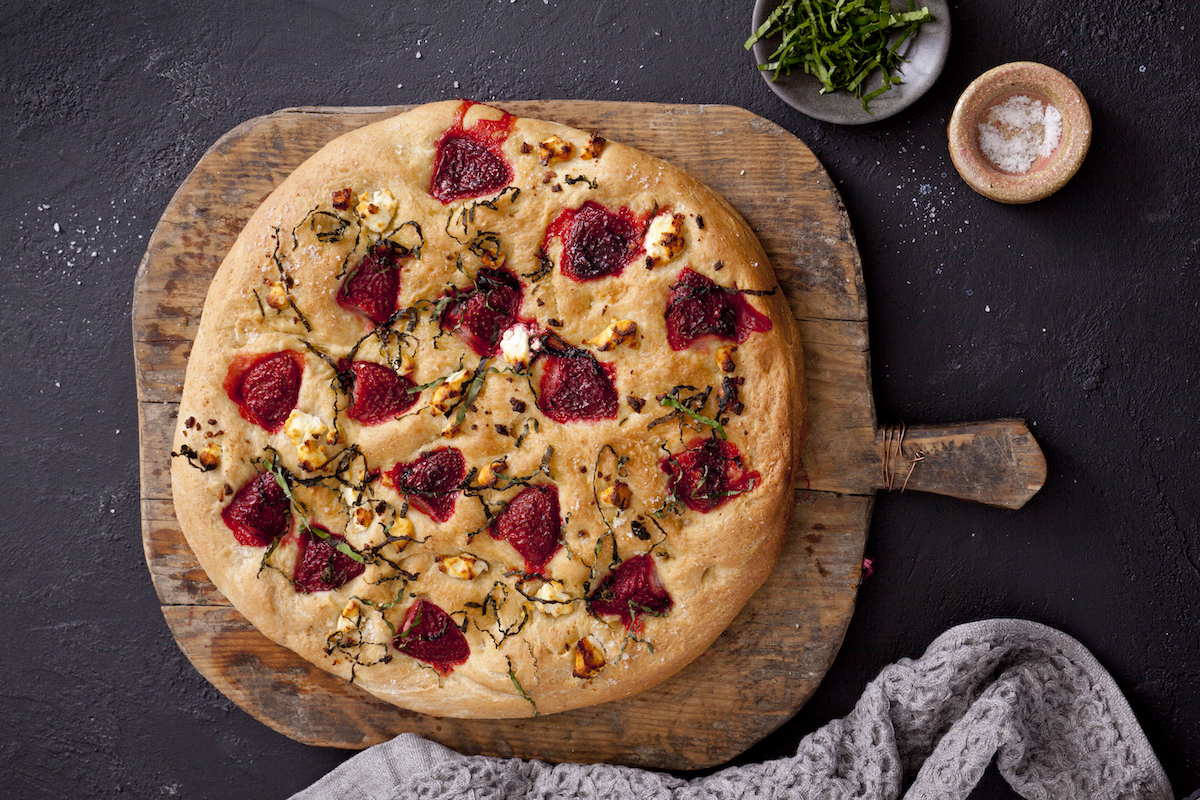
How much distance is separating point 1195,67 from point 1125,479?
187 centimetres

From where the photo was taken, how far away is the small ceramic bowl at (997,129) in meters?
3.05

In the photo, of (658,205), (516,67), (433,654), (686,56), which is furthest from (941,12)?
(433,654)

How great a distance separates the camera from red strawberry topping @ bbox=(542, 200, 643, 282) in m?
2.98

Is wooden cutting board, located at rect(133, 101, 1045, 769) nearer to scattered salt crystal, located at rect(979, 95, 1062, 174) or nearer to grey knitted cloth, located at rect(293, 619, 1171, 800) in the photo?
grey knitted cloth, located at rect(293, 619, 1171, 800)

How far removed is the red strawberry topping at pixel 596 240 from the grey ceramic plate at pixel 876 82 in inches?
38.1

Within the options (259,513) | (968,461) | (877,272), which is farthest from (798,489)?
(259,513)

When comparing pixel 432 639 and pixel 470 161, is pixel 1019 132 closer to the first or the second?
pixel 470 161

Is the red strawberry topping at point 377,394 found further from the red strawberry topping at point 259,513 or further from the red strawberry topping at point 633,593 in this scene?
the red strawberry topping at point 633,593

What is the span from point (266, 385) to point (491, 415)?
959 millimetres

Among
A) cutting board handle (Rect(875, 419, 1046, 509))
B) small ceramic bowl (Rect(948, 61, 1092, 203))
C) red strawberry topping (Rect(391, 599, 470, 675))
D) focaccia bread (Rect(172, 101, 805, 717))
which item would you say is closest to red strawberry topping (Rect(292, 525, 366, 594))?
focaccia bread (Rect(172, 101, 805, 717))

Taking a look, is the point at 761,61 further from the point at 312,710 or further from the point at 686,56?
the point at 312,710

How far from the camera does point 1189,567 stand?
337 centimetres

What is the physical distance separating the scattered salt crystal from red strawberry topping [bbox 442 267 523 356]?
215 centimetres

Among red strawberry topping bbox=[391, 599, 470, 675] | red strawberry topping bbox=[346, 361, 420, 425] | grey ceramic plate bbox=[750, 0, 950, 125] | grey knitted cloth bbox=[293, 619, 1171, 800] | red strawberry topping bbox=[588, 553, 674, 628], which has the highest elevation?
grey ceramic plate bbox=[750, 0, 950, 125]
